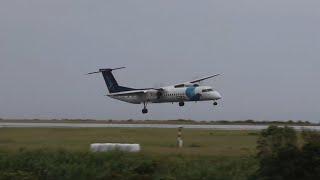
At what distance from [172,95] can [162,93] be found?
4.96ft

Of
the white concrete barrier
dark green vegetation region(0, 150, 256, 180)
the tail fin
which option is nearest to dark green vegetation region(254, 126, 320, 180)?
dark green vegetation region(0, 150, 256, 180)

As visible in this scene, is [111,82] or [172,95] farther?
[111,82]

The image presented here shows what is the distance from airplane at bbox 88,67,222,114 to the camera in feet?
290

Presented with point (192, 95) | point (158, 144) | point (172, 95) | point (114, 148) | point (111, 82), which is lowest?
point (114, 148)

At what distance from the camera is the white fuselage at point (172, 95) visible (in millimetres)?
88250

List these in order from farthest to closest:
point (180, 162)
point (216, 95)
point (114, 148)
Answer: point (216, 95) < point (114, 148) < point (180, 162)

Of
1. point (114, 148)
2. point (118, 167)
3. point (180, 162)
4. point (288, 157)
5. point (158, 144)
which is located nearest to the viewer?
point (288, 157)

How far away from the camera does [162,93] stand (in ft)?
310

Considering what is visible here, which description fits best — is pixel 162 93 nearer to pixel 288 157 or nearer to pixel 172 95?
pixel 172 95

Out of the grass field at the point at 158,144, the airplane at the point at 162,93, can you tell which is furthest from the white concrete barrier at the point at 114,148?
the airplane at the point at 162,93

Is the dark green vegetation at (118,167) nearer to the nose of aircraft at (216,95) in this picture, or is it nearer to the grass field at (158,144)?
the grass field at (158,144)

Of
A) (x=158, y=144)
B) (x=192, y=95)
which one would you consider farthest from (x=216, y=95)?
(x=158, y=144)

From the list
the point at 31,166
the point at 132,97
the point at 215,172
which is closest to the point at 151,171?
the point at 215,172

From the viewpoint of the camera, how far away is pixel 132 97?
9825 centimetres
